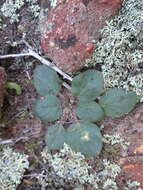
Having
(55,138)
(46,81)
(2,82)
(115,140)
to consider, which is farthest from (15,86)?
(115,140)

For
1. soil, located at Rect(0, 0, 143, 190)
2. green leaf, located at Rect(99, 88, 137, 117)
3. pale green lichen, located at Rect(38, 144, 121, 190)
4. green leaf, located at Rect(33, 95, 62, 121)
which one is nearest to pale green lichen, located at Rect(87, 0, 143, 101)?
green leaf, located at Rect(99, 88, 137, 117)

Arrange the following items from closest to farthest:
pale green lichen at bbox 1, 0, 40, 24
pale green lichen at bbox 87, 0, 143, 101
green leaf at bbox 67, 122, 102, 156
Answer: green leaf at bbox 67, 122, 102, 156 → pale green lichen at bbox 87, 0, 143, 101 → pale green lichen at bbox 1, 0, 40, 24

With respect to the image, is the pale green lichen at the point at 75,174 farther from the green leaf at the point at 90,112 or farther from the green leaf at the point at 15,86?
the green leaf at the point at 15,86

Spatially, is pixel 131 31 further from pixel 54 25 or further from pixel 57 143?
pixel 57 143

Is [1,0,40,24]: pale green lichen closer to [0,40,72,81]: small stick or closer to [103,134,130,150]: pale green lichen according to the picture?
[0,40,72,81]: small stick

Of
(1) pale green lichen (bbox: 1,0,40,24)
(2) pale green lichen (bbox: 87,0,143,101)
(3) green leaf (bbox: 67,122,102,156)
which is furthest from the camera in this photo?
(1) pale green lichen (bbox: 1,0,40,24)
